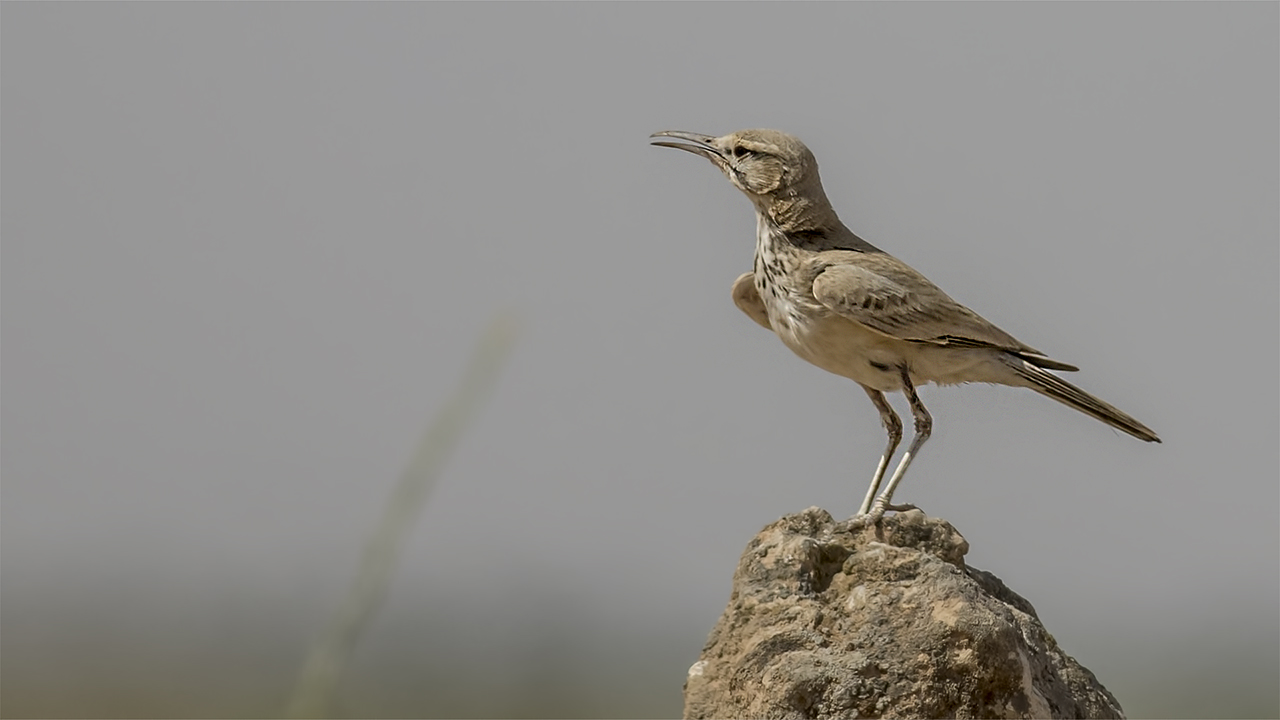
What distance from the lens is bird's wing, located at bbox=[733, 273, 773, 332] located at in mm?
8445

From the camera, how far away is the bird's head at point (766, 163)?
8.21 m

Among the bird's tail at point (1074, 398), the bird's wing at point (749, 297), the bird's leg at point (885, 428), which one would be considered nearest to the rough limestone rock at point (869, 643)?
the bird's leg at point (885, 428)

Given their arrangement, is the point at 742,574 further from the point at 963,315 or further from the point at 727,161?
the point at 727,161

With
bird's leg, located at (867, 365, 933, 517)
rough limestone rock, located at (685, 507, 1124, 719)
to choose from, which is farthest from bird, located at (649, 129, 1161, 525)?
rough limestone rock, located at (685, 507, 1124, 719)

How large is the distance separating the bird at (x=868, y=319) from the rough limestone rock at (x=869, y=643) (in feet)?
3.15

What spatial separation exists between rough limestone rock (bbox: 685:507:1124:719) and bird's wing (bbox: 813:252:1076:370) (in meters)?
1.26

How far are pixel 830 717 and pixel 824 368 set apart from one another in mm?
2484

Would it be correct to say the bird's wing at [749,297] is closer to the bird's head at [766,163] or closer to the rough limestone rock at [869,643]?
the bird's head at [766,163]

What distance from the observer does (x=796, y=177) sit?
323 inches

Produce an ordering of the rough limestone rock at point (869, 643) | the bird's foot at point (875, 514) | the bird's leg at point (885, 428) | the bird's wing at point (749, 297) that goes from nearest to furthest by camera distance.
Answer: the rough limestone rock at point (869, 643)
the bird's foot at point (875, 514)
the bird's leg at point (885, 428)
the bird's wing at point (749, 297)

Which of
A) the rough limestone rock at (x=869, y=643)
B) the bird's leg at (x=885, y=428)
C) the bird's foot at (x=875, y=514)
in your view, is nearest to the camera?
the rough limestone rock at (x=869, y=643)

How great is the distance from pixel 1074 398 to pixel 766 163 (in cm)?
202

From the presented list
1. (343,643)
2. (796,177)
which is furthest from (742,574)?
(343,643)

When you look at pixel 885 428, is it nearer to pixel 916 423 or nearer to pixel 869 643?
pixel 916 423
